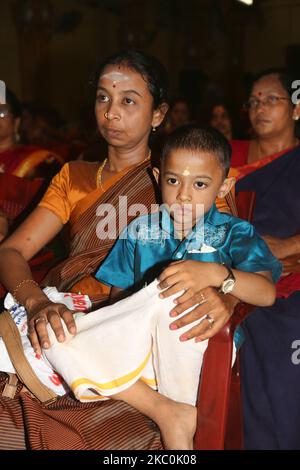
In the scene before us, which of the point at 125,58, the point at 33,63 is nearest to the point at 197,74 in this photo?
the point at 33,63

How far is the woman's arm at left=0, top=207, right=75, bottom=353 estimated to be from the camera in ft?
4.77

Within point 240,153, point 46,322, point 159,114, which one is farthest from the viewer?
point 240,153

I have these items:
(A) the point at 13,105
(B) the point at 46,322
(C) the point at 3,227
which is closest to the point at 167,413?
(B) the point at 46,322

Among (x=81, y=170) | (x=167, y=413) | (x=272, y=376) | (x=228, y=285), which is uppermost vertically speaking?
(x=81, y=170)

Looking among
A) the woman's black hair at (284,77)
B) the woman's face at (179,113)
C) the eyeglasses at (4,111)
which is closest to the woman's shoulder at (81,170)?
the woman's black hair at (284,77)

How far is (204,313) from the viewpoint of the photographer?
1367 mm

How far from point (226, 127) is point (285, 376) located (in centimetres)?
257

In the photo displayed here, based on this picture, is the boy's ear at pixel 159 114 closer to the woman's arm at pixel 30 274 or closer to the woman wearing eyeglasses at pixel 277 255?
the woman's arm at pixel 30 274

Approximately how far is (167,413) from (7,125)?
1.99 metres

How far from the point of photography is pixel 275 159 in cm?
240

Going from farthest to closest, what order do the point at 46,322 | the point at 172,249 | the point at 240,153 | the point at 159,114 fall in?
the point at 240,153, the point at 159,114, the point at 172,249, the point at 46,322

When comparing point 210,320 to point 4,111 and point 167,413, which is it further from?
point 4,111

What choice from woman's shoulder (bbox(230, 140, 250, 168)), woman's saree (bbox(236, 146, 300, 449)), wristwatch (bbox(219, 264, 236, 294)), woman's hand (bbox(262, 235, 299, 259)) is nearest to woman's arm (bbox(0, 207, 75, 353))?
wristwatch (bbox(219, 264, 236, 294))
